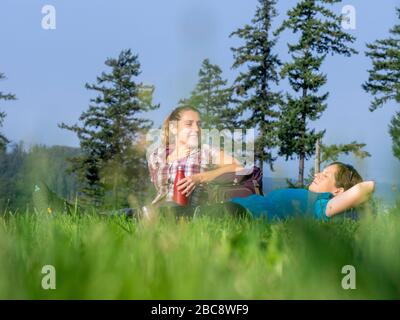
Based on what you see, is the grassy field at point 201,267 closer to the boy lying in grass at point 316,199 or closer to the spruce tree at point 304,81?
the boy lying in grass at point 316,199

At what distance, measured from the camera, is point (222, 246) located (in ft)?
8.13

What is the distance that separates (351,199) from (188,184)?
142 cm

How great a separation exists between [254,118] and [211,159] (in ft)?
26.8

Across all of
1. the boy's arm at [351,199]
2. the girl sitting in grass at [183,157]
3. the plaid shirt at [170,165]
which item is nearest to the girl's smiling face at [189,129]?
the girl sitting in grass at [183,157]

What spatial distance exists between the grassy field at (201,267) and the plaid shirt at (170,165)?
3407mm

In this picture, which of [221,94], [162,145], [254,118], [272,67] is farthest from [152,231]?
[272,67]

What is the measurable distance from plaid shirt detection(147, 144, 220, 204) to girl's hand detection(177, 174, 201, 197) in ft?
0.90

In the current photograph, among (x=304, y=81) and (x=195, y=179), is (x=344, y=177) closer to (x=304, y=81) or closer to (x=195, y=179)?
(x=195, y=179)

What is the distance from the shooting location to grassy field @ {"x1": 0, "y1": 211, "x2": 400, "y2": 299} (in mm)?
1693

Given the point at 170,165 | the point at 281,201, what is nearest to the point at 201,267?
the point at 281,201

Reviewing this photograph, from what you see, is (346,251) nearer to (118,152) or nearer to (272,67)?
(272,67)

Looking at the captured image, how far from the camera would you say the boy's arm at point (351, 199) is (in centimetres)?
487

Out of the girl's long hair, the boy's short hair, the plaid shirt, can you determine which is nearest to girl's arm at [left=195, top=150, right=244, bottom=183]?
the plaid shirt
